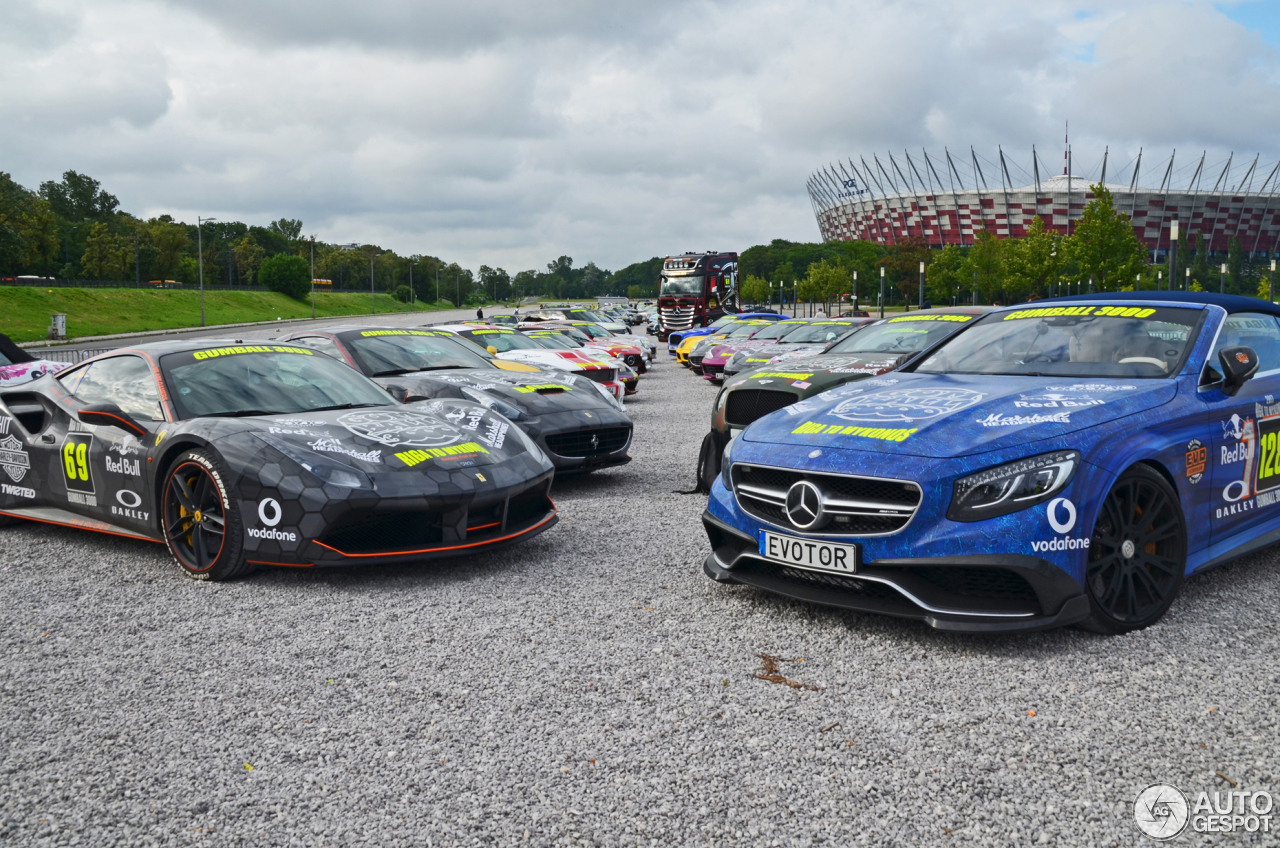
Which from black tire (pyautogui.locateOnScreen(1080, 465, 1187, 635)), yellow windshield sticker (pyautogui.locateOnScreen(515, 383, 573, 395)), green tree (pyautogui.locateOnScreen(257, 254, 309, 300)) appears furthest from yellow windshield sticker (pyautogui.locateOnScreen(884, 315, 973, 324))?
green tree (pyautogui.locateOnScreen(257, 254, 309, 300))

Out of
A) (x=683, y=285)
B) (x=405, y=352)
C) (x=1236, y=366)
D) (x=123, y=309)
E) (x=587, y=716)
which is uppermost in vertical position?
(x=683, y=285)

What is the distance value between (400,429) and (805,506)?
2348 mm

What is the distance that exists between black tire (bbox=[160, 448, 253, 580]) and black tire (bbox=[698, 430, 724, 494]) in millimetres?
3252

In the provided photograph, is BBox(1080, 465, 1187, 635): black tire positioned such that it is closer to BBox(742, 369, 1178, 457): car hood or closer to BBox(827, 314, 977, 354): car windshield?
BBox(742, 369, 1178, 457): car hood

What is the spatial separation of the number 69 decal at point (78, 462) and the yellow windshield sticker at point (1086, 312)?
17.0 feet

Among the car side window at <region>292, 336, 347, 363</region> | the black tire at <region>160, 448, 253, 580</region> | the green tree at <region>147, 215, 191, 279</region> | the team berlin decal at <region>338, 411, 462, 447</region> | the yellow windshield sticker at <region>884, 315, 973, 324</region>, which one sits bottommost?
the black tire at <region>160, 448, 253, 580</region>

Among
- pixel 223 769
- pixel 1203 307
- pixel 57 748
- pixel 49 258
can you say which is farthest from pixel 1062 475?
pixel 49 258

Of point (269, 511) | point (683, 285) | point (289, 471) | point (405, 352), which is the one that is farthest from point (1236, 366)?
point (683, 285)

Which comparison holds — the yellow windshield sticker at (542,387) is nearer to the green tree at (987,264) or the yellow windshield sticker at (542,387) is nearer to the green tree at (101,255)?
the green tree at (987,264)

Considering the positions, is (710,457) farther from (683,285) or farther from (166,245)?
(166,245)

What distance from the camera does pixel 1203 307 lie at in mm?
4535

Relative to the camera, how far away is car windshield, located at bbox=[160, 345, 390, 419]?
16.8ft

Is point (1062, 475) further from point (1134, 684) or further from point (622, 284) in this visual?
point (622, 284)

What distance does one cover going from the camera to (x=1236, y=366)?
404cm
